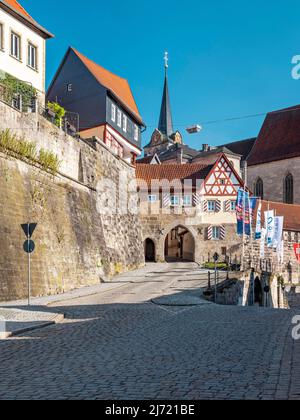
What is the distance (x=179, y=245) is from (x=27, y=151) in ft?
99.8

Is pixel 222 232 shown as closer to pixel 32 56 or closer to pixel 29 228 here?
pixel 32 56

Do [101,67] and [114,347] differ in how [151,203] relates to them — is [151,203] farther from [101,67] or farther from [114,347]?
[114,347]

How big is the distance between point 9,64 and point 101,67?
48.7ft

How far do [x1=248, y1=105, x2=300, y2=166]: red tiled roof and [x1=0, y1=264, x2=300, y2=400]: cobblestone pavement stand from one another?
168 ft

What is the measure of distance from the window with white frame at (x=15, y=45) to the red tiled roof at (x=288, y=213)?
29549 mm

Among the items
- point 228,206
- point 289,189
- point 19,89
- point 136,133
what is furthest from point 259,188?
point 19,89

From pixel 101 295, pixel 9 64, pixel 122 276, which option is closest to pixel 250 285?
pixel 122 276

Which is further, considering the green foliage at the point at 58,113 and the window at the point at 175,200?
the window at the point at 175,200

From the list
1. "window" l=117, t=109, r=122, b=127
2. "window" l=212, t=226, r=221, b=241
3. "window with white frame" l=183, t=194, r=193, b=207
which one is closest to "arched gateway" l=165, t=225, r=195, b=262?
"window" l=212, t=226, r=221, b=241

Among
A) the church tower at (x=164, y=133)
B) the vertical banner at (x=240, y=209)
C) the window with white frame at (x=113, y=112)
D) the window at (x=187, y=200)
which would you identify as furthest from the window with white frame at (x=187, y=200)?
the church tower at (x=164, y=133)

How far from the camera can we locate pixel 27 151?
20.7m

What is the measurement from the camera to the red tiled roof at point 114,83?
1442 inches

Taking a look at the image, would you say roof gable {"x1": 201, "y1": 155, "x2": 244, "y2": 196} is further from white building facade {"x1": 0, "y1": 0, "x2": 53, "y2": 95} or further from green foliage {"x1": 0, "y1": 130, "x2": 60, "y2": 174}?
green foliage {"x1": 0, "y1": 130, "x2": 60, "y2": 174}

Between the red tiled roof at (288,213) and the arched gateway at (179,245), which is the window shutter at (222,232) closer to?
the arched gateway at (179,245)
